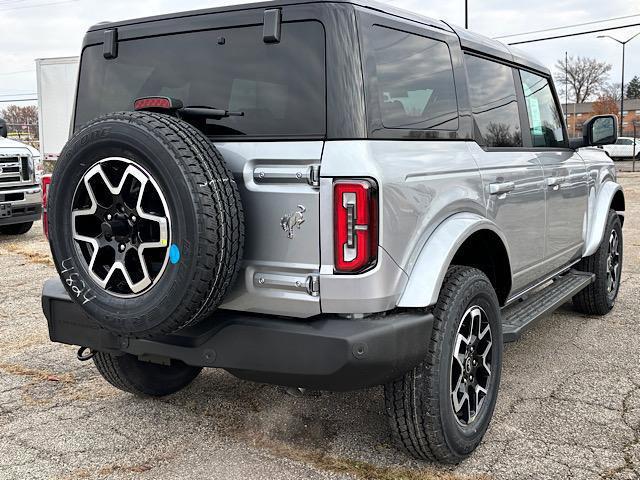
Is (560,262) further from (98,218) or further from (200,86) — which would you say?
(98,218)

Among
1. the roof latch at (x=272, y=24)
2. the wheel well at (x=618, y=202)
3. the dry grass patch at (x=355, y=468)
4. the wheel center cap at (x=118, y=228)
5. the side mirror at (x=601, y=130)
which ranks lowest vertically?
the dry grass patch at (x=355, y=468)

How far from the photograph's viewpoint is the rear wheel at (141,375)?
3.60 metres

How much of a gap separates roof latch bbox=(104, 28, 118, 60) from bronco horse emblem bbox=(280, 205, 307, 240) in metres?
1.36

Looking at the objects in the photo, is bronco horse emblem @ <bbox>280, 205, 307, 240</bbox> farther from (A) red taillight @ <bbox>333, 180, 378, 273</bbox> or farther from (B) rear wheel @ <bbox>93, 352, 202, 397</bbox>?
(B) rear wheel @ <bbox>93, 352, 202, 397</bbox>

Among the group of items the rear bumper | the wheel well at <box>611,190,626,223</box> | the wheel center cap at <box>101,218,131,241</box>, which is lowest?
the rear bumper

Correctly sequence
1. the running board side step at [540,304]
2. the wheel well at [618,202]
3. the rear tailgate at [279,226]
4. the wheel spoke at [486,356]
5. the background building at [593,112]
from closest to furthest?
the rear tailgate at [279,226] < the wheel spoke at [486,356] < the running board side step at [540,304] < the wheel well at [618,202] < the background building at [593,112]

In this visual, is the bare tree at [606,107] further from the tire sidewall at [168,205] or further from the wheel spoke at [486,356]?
the tire sidewall at [168,205]

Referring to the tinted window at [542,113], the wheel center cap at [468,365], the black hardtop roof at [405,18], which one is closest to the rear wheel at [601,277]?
the tinted window at [542,113]

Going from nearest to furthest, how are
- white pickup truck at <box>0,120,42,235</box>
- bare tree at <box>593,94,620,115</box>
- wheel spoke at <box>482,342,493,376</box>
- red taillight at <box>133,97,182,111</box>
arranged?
red taillight at <box>133,97,182,111</box> → wheel spoke at <box>482,342,493,376</box> → white pickup truck at <box>0,120,42,235</box> → bare tree at <box>593,94,620,115</box>

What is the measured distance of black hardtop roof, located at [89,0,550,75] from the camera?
8.99 feet

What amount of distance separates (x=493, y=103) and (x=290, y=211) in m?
1.75

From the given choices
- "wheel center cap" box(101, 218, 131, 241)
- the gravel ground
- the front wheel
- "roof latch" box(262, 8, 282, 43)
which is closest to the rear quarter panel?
the front wheel

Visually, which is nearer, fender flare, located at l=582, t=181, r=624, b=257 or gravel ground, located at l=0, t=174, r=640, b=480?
gravel ground, located at l=0, t=174, r=640, b=480

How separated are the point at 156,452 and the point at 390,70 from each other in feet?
6.83
